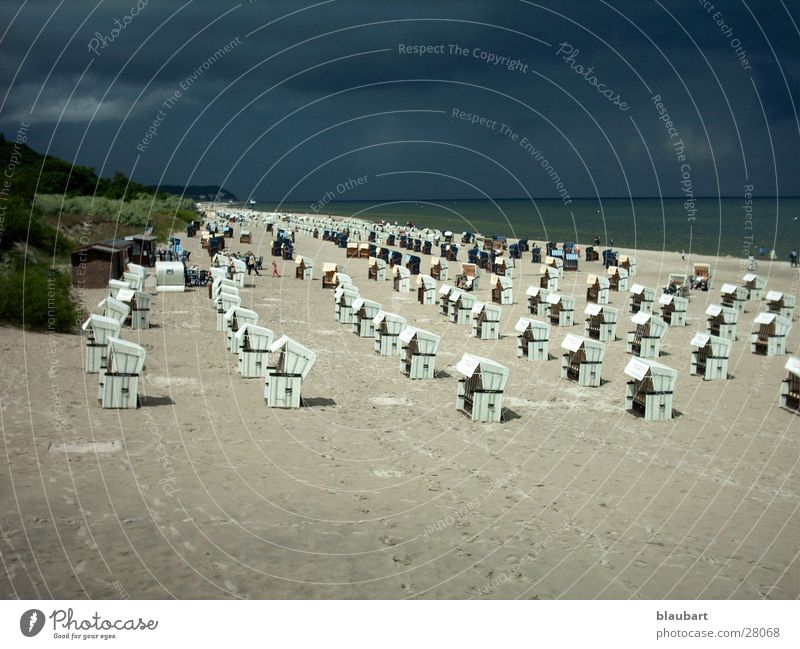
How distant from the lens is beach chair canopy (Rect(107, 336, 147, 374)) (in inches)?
637

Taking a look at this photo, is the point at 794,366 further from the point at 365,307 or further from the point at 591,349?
the point at 365,307

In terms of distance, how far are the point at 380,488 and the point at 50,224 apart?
45747 millimetres

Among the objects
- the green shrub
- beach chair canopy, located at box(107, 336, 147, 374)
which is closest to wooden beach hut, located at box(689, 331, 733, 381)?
beach chair canopy, located at box(107, 336, 147, 374)

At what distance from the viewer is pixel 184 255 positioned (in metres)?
47.1

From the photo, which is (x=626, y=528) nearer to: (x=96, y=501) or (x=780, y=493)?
(x=780, y=493)

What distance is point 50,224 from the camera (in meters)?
52.3

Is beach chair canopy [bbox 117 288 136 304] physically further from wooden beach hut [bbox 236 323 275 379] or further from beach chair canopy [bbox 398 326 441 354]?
beach chair canopy [bbox 398 326 441 354]

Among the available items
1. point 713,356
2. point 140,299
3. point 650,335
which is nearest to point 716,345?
point 713,356

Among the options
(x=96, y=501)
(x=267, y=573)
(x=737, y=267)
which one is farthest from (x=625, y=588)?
(x=737, y=267)

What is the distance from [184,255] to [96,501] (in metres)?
37.0

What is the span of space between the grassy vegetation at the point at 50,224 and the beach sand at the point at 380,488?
1240 mm

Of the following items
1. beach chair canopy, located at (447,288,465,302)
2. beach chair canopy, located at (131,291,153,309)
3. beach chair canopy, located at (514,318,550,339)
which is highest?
beach chair canopy, located at (447,288,465,302)

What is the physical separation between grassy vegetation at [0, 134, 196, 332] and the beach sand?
4.07 ft

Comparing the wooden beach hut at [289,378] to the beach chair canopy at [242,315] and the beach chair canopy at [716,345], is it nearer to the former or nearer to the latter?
the beach chair canopy at [242,315]
